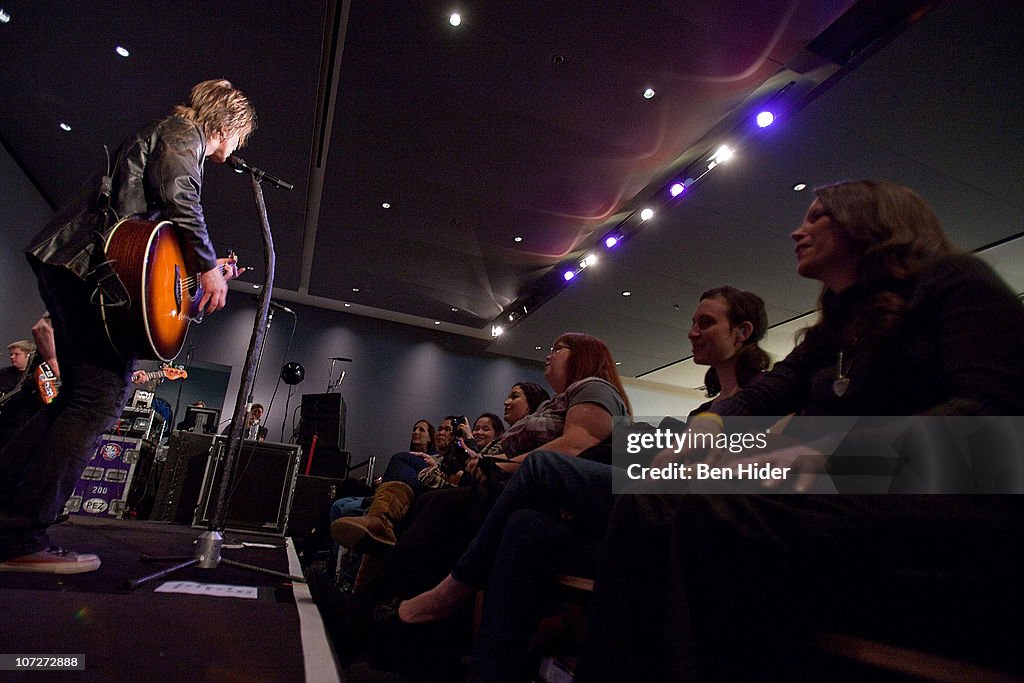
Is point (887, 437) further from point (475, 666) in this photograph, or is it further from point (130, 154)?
point (130, 154)

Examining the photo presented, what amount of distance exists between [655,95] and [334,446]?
16.0 ft

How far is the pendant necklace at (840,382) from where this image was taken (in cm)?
93

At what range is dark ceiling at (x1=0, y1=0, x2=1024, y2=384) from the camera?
3250mm

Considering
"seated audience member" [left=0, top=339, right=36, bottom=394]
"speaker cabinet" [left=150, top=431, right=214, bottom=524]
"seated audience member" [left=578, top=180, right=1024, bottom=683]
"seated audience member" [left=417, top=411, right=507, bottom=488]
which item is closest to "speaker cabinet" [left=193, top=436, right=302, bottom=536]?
"speaker cabinet" [left=150, top=431, right=214, bottom=524]

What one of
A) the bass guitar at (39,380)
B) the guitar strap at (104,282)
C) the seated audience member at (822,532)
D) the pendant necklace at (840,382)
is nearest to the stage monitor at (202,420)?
the bass guitar at (39,380)

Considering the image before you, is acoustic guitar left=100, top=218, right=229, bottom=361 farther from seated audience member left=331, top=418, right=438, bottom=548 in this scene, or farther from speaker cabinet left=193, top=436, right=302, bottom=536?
speaker cabinet left=193, top=436, right=302, bottom=536

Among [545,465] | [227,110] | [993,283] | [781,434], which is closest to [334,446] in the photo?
[227,110]

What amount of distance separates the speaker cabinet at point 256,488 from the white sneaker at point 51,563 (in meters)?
2.92

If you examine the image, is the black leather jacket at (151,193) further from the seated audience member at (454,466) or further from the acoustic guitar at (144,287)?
the seated audience member at (454,466)

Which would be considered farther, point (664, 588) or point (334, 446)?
point (334, 446)

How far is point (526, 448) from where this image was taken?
221 cm

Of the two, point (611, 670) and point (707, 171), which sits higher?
point (707, 171)

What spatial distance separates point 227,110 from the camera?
6.28 ft

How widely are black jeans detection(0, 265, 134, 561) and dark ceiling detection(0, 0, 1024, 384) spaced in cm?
272
